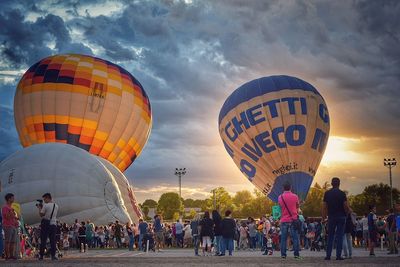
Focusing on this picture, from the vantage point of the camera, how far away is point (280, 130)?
41.8m

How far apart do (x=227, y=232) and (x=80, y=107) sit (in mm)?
26084

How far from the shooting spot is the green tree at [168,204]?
127m

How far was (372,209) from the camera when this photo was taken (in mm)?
20172

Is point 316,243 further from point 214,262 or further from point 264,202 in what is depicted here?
point 264,202

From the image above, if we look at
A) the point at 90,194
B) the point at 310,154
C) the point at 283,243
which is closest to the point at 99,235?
the point at 90,194

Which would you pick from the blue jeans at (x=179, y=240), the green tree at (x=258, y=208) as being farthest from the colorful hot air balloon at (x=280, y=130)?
the green tree at (x=258, y=208)

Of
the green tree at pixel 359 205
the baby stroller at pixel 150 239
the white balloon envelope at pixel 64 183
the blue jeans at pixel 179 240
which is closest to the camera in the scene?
the baby stroller at pixel 150 239

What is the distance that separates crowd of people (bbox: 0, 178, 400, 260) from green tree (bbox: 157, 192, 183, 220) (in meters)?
89.1

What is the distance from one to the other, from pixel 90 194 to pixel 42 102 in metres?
13.3

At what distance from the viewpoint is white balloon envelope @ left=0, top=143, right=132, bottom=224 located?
105 ft

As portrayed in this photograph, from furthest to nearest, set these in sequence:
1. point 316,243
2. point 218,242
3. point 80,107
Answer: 1. point 80,107
2. point 316,243
3. point 218,242

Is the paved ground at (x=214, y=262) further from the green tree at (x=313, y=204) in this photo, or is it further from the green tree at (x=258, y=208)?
the green tree at (x=258, y=208)

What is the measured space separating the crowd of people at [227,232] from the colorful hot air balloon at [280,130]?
856cm

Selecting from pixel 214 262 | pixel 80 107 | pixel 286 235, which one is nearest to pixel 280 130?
pixel 80 107
